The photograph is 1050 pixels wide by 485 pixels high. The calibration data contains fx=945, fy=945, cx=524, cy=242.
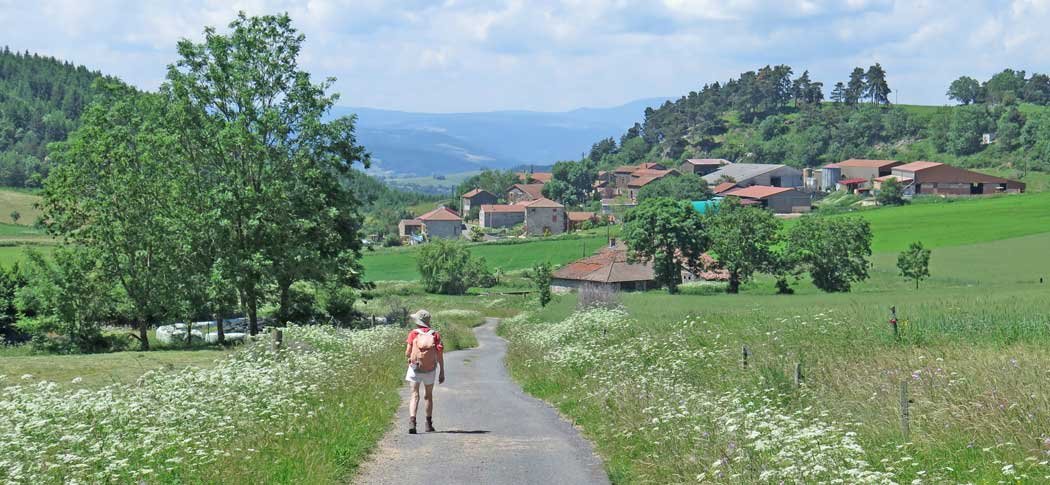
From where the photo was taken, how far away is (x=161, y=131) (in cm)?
3731

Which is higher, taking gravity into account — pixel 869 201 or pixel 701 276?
pixel 869 201

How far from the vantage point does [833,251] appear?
6988cm

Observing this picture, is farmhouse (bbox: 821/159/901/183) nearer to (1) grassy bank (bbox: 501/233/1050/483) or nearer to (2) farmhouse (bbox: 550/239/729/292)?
(2) farmhouse (bbox: 550/239/729/292)

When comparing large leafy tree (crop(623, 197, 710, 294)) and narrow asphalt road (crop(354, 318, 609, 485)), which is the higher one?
large leafy tree (crop(623, 197, 710, 294))

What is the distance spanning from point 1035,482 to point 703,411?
419cm

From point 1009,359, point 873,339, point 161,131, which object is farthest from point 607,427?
point 161,131

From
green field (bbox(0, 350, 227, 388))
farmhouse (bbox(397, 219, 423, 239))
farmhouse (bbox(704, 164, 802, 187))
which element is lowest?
green field (bbox(0, 350, 227, 388))

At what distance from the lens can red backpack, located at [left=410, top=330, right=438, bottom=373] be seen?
1525cm

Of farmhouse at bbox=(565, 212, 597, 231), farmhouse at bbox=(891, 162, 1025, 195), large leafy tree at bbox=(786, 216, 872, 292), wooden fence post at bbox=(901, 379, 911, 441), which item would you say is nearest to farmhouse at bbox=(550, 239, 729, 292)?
large leafy tree at bbox=(786, 216, 872, 292)

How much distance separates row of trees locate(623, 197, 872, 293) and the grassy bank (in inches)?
1783

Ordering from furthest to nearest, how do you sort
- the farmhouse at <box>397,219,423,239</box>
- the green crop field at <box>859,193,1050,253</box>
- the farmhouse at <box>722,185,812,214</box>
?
the farmhouse at <box>397,219,423,239</box>
the farmhouse at <box>722,185,812,214</box>
the green crop field at <box>859,193,1050,253</box>

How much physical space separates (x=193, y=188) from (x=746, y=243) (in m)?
47.1

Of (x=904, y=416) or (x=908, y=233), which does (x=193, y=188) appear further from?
(x=908, y=233)

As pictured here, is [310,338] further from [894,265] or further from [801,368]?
[894,265]
